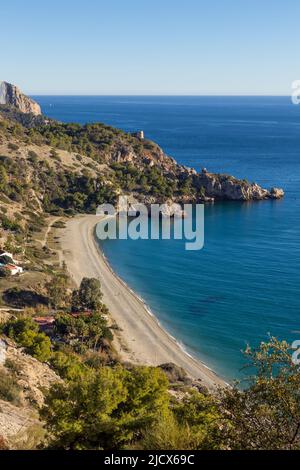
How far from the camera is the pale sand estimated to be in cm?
3284

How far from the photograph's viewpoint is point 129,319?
39.4m

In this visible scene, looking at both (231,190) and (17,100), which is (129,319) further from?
(17,100)

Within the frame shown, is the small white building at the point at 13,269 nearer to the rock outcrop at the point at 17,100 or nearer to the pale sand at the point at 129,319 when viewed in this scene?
the pale sand at the point at 129,319

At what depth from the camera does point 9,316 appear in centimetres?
3234

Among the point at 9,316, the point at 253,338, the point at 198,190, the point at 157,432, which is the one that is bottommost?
the point at 253,338

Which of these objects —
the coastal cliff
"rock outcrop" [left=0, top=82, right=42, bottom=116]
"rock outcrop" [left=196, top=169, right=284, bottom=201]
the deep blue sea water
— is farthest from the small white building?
"rock outcrop" [left=0, top=82, right=42, bottom=116]

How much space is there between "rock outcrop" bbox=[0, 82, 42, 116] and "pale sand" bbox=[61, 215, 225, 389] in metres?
125

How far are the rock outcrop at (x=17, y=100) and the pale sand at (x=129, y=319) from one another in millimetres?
125032

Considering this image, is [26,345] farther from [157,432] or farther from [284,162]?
[284,162]

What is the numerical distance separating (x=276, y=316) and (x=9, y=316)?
21322 mm

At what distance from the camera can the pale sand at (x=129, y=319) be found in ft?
108

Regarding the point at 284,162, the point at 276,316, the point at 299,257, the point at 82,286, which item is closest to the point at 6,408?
the point at 82,286

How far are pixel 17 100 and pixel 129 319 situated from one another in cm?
15328

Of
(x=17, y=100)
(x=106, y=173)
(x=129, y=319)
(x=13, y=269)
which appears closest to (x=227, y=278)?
(x=129, y=319)
